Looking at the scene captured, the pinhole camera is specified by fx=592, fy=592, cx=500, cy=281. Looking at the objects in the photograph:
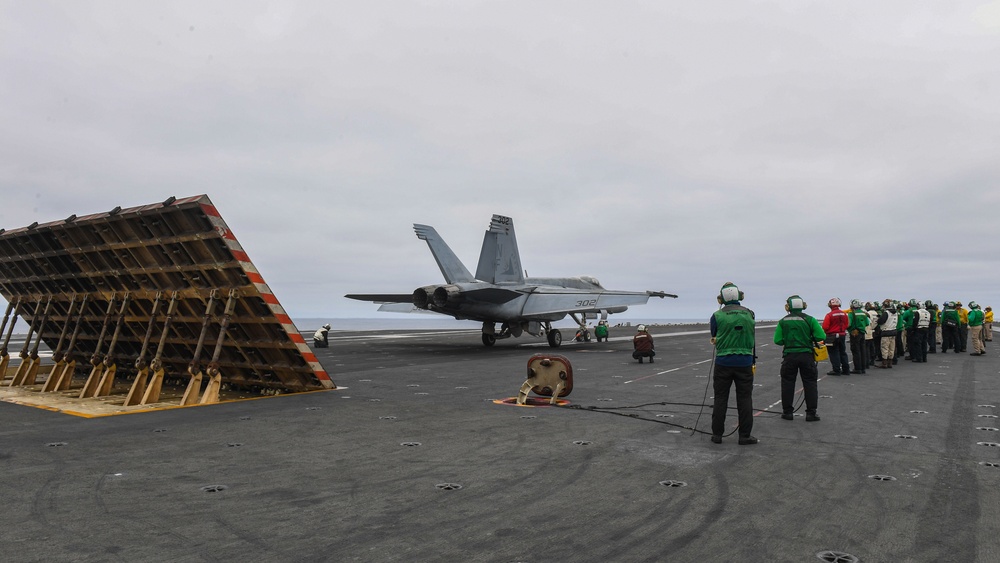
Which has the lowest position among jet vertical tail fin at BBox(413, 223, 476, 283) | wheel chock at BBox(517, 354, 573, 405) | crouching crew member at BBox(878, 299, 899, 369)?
wheel chock at BBox(517, 354, 573, 405)

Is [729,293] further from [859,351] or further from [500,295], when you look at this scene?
[500,295]

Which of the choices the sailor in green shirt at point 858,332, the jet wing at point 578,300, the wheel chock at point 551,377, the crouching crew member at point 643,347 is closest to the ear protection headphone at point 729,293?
the wheel chock at point 551,377

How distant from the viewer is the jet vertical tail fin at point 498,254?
27.5m

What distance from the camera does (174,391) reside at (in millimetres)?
13312

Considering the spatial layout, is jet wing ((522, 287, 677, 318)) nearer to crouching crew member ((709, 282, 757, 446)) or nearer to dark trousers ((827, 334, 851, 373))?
dark trousers ((827, 334, 851, 373))

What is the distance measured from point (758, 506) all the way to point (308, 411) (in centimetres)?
775

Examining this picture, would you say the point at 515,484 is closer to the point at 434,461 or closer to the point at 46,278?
the point at 434,461

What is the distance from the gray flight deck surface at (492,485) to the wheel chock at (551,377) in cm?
Result: 62

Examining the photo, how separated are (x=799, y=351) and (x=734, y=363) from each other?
8.43 ft

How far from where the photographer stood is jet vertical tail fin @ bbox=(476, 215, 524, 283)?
27469 mm

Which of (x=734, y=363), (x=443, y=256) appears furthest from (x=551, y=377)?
(x=443, y=256)

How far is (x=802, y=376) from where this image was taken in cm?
1030

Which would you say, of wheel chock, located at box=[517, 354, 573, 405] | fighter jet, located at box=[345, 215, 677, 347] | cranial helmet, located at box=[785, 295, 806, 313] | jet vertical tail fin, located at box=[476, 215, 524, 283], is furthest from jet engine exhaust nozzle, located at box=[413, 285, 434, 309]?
cranial helmet, located at box=[785, 295, 806, 313]

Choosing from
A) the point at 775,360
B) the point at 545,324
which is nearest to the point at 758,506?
the point at 775,360
